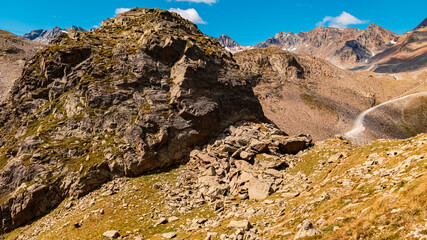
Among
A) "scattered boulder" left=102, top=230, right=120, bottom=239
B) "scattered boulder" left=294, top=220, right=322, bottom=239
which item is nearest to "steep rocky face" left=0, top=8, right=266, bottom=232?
"scattered boulder" left=102, top=230, right=120, bottom=239

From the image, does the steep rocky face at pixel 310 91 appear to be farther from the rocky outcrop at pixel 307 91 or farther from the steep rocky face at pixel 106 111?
the steep rocky face at pixel 106 111

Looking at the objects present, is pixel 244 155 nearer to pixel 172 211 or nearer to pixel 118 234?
pixel 172 211

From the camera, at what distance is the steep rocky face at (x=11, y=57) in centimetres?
11244

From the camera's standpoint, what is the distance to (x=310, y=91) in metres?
150

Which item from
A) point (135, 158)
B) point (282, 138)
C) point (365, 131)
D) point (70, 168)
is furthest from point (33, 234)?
point (365, 131)

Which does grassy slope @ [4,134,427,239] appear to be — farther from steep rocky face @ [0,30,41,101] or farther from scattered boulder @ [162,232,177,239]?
steep rocky face @ [0,30,41,101]

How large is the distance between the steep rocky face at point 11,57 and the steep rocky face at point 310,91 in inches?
4959

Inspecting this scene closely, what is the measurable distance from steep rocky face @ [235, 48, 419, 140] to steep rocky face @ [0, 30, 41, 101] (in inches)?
4959

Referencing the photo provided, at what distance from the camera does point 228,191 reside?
1367 inches

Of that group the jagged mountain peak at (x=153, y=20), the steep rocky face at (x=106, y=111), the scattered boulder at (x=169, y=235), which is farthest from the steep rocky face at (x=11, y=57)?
the scattered boulder at (x=169, y=235)

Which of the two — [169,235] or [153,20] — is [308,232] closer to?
[169,235]

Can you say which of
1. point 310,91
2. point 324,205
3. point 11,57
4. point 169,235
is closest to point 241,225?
point 324,205

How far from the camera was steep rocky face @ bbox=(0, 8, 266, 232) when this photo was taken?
36.2 m

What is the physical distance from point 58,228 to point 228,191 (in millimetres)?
23296
